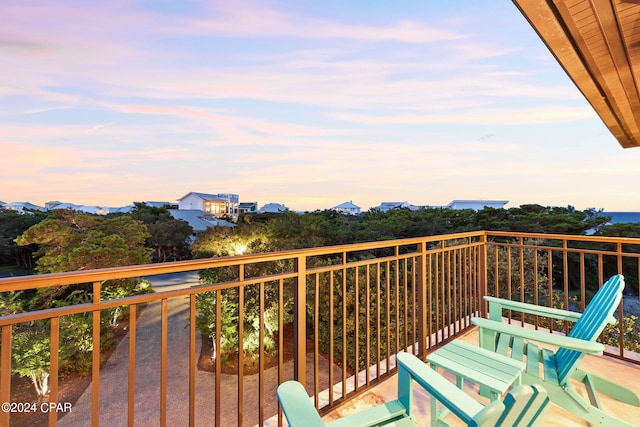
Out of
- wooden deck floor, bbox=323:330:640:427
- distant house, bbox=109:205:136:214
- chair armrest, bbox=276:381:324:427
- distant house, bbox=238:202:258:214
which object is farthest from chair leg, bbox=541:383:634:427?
distant house, bbox=238:202:258:214

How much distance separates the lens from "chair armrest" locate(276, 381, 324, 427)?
925 millimetres

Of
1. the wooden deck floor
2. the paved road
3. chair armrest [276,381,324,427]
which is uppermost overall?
chair armrest [276,381,324,427]

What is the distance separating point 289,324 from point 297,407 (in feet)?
35.1

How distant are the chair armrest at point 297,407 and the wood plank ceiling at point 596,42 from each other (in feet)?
6.38

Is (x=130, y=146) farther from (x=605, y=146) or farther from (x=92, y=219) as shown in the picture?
(x=605, y=146)

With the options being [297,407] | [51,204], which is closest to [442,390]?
[297,407]

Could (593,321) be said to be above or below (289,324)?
Result: above

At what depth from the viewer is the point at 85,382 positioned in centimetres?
873

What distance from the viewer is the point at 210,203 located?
40094mm

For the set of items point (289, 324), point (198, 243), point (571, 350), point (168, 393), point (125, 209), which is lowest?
point (168, 393)

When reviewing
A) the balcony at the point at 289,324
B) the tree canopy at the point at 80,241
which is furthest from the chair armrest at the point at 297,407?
the tree canopy at the point at 80,241

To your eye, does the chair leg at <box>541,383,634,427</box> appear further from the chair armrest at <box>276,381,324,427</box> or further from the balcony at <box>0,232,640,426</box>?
the chair armrest at <box>276,381,324,427</box>

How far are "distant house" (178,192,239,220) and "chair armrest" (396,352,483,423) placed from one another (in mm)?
39100

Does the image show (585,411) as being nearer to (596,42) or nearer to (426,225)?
(596,42)
